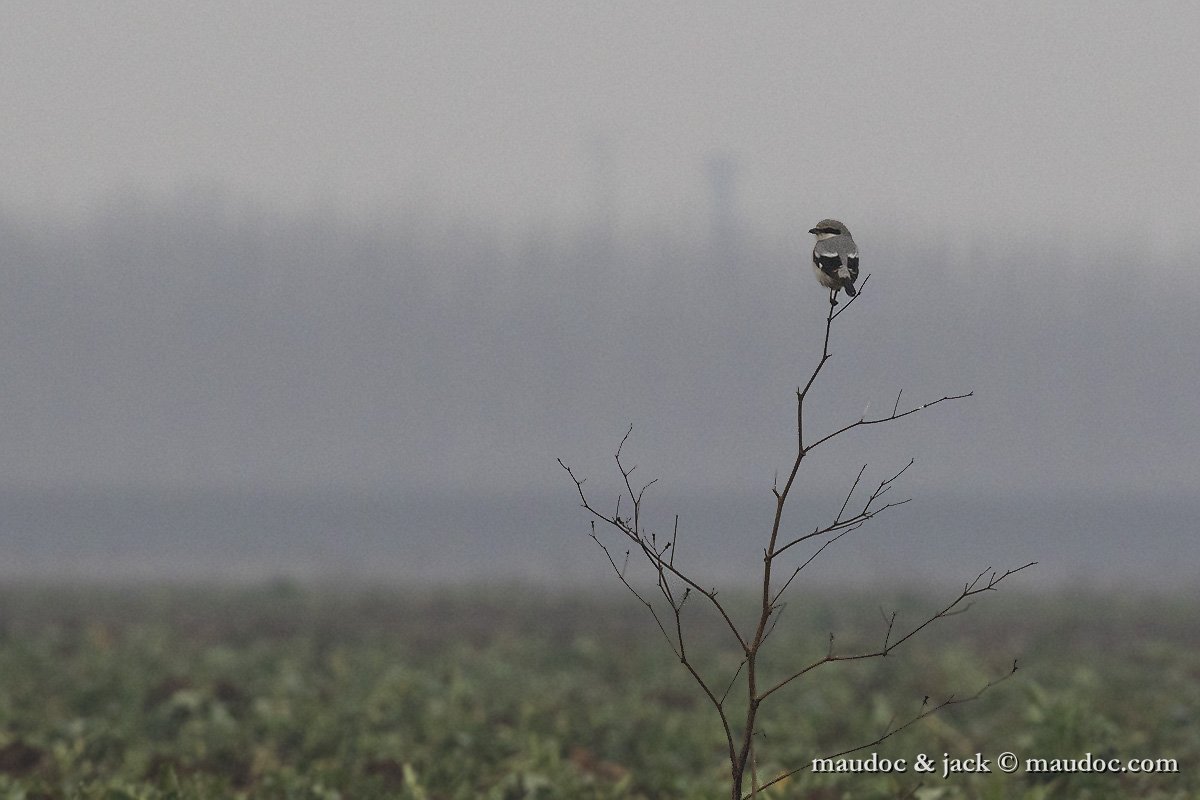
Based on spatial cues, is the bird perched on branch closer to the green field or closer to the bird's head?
the bird's head

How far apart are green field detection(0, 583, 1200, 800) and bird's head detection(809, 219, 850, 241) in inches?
171

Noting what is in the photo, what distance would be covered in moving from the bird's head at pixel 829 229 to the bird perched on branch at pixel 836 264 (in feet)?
0.21

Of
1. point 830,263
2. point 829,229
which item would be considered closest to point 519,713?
point 829,229

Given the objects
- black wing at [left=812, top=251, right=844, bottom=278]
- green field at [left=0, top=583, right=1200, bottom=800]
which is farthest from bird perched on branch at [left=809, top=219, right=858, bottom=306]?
green field at [left=0, top=583, right=1200, bottom=800]

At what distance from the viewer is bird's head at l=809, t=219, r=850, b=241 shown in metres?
4.38

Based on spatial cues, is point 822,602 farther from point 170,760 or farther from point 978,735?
point 170,760

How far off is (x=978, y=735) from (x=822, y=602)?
1631 centimetres

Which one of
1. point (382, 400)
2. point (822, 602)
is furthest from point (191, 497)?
point (822, 602)

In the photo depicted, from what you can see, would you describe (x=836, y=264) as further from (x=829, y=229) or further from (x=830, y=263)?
(x=829, y=229)

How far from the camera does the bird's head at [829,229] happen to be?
Result: 4379 mm

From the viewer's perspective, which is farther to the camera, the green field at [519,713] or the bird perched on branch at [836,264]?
the green field at [519,713]

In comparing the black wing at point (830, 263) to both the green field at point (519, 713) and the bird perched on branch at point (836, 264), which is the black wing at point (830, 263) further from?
the green field at point (519, 713)

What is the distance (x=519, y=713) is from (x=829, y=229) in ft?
25.2

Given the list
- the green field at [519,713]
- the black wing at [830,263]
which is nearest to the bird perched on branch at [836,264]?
the black wing at [830,263]
